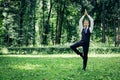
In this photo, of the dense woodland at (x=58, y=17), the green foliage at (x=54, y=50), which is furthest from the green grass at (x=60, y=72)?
the dense woodland at (x=58, y=17)

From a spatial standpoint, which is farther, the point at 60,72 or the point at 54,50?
the point at 54,50

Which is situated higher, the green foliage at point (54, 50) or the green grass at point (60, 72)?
the green grass at point (60, 72)

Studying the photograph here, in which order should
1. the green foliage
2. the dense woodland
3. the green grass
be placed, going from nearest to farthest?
1. the green grass
2. the green foliage
3. the dense woodland

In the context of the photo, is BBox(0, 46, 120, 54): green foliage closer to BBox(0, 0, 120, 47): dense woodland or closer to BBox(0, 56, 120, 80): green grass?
BBox(0, 0, 120, 47): dense woodland

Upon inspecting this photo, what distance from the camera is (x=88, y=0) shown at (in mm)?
56125

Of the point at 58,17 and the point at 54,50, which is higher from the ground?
the point at 54,50

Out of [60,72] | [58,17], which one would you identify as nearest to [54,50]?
[58,17]

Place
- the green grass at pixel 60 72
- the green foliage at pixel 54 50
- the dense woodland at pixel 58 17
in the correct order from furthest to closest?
the dense woodland at pixel 58 17 < the green foliage at pixel 54 50 < the green grass at pixel 60 72

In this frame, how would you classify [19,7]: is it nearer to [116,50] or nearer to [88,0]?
[88,0]

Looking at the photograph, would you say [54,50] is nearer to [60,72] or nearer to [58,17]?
[58,17]

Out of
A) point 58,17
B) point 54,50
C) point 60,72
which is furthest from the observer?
point 58,17

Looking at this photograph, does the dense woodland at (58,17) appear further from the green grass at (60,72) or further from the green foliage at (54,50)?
the green grass at (60,72)

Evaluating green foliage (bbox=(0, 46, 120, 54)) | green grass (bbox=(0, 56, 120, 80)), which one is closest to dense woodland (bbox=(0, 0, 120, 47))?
green foliage (bbox=(0, 46, 120, 54))

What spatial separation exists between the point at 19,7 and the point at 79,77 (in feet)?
154
